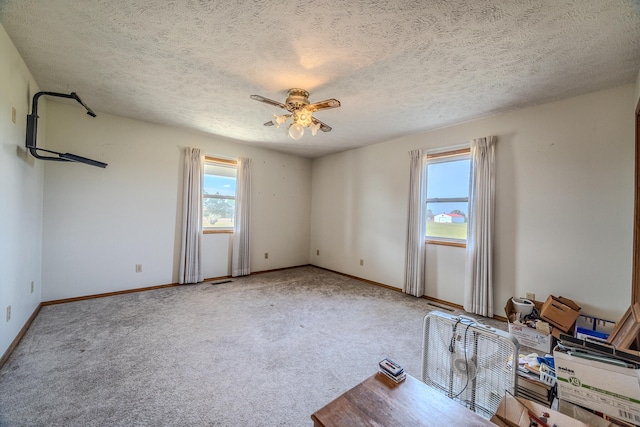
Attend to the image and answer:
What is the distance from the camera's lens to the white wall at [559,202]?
246 cm

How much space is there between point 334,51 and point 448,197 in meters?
2.74

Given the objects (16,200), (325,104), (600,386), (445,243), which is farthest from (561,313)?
(16,200)

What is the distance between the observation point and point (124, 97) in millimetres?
3014

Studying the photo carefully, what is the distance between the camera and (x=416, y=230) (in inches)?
155

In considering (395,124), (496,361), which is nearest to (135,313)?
(496,361)

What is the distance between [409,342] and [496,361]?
4.29 feet

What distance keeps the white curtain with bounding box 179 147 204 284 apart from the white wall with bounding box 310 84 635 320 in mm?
3504

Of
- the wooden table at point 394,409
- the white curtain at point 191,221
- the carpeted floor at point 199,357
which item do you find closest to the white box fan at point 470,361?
the wooden table at point 394,409

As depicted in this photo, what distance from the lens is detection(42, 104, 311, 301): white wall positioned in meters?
3.29

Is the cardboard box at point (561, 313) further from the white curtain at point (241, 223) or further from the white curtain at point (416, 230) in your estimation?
the white curtain at point (241, 223)

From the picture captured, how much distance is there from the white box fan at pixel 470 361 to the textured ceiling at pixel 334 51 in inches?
77.7

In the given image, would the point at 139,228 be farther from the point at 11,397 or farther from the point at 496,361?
the point at 496,361

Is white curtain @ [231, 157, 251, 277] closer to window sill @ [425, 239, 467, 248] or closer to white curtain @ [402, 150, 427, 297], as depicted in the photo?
white curtain @ [402, 150, 427, 297]

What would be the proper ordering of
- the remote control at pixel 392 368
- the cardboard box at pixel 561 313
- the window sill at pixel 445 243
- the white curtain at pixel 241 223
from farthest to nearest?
1. the white curtain at pixel 241 223
2. the window sill at pixel 445 243
3. the cardboard box at pixel 561 313
4. the remote control at pixel 392 368
